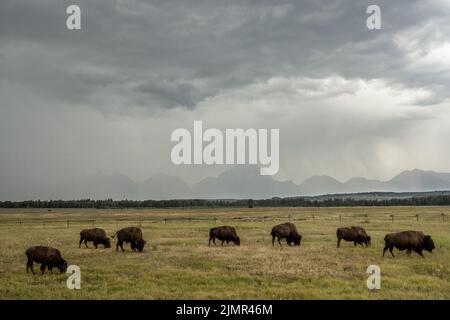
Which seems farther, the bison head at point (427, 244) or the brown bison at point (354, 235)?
the brown bison at point (354, 235)

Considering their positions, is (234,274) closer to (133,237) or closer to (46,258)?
(46,258)

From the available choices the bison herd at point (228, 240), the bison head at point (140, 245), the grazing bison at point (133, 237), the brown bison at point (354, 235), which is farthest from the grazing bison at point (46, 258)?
the brown bison at point (354, 235)

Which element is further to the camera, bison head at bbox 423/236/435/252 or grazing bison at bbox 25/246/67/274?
bison head at bbox 423/236/435/252

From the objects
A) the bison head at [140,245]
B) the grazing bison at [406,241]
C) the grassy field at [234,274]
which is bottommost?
the grassy field at [234,274]

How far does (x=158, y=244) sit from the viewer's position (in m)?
32.1

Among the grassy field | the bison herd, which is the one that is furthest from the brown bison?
the grassy field

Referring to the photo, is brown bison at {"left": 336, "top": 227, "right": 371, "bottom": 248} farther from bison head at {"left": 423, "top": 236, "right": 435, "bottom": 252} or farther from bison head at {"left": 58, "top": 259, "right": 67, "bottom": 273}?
bison head at {"left": 58, "top": 259, "right": 67, "bottom": 273}

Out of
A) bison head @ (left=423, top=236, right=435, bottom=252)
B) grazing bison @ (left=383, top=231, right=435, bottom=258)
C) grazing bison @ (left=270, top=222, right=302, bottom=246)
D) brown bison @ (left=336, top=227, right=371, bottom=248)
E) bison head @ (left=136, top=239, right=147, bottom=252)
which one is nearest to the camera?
grazing bison @ (left=383, top=231, right=435, bottom=258)

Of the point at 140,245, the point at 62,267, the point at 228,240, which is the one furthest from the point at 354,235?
the point at 62,267

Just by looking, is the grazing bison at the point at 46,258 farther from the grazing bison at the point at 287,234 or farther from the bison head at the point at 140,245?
the grazing bison at the point at 287,234

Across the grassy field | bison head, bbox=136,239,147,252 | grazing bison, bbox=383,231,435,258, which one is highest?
grazing bison, bbox=383,231,435,258
